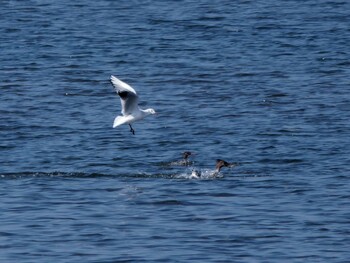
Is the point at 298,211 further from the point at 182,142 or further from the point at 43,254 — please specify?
the point at 182,142

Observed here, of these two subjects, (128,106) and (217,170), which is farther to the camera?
(128,106)

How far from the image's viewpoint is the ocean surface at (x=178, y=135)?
1678 centimetres

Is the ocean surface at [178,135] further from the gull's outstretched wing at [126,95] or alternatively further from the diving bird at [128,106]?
the gull's outstretched wing at [126,95]

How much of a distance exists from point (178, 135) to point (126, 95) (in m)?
3.98

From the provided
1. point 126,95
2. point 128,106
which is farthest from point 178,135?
point 126,95

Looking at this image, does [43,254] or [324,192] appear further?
[324,192]

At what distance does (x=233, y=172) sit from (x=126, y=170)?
180cm

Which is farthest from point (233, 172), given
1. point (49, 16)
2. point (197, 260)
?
point (49, 16)

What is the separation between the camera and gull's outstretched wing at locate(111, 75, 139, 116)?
66.8 feet

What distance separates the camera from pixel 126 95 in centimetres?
2078

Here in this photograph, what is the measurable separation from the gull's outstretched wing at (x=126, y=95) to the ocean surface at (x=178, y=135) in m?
1.03

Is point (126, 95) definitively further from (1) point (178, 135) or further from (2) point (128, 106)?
(1) point (178, 135)

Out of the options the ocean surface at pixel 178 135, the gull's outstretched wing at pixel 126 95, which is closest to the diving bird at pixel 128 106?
the gull's outstretched wing at pixel 126 95

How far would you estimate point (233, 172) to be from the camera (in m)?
21.0
